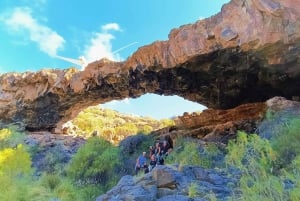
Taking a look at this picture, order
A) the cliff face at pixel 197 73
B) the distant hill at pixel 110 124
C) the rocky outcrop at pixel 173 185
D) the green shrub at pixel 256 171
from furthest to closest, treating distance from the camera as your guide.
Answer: the distant hill at pixel 110 124
the cliff face at pixel 197 73
the rocky outcrop at pixel 173 185
the green shrub at pixel 256 171

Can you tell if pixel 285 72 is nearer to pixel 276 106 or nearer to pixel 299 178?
pixel 276 106

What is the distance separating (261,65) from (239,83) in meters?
2.38

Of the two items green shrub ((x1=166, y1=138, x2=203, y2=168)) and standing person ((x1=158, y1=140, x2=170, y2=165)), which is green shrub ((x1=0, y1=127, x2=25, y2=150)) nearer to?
standing person ((x1=158, y1=140, x2=170, y2=165))

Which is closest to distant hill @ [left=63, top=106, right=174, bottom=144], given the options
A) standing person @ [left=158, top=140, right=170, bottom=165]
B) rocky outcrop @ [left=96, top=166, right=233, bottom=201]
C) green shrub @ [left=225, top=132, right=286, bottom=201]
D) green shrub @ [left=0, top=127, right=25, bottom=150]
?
green shrub @ [left=0, top=127, right=25, bottom=150]

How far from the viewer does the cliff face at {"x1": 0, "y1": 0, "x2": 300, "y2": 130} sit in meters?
12.5

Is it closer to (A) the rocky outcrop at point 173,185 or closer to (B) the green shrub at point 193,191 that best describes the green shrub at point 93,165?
(A) the rocky outcrop at point 173,185

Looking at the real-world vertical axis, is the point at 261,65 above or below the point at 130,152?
above

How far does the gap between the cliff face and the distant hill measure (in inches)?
109

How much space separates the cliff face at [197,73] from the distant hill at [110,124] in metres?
2.76

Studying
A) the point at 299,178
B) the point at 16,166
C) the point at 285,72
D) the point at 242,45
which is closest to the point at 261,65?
the point at 285,72

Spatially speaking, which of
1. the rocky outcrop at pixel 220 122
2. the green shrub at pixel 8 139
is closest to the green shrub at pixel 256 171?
the rocky outcrop at pixel 220 122

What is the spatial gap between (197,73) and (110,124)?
1781cm

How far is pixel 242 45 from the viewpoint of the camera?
43.0ft

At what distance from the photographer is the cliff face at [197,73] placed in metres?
12.5
